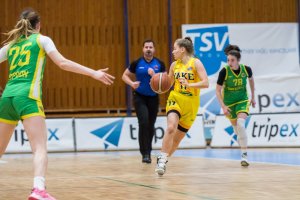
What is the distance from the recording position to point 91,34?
22422 millimetres

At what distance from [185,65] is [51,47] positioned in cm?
406

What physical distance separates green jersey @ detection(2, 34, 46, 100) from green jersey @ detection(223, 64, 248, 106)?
6291mm

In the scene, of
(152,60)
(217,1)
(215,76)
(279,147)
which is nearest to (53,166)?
(152,60)

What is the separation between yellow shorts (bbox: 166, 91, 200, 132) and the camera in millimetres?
10284

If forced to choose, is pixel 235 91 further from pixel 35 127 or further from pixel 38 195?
pixel 38 195

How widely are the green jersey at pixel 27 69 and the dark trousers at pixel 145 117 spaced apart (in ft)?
21.8

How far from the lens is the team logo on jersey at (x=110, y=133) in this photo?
18219mm

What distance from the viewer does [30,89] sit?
6.55 meters

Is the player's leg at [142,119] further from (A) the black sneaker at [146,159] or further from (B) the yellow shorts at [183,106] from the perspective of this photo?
(B) the yellow shorts at [183,106]

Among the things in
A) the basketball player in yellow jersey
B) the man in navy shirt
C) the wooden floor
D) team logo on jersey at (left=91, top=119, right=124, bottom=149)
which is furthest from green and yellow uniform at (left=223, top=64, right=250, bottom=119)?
team logo on jersey at (left=91, top=119, right=124, bottom=149)

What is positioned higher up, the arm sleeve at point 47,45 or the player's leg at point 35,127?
the arm sleeve at point 47,45

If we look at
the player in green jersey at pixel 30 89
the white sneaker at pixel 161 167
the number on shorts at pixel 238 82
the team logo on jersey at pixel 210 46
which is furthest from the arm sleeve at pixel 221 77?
the team logo on jersey at pixel 210 46

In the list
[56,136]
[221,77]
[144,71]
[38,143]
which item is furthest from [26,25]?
[56,136]

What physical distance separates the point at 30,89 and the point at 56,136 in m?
11.8
